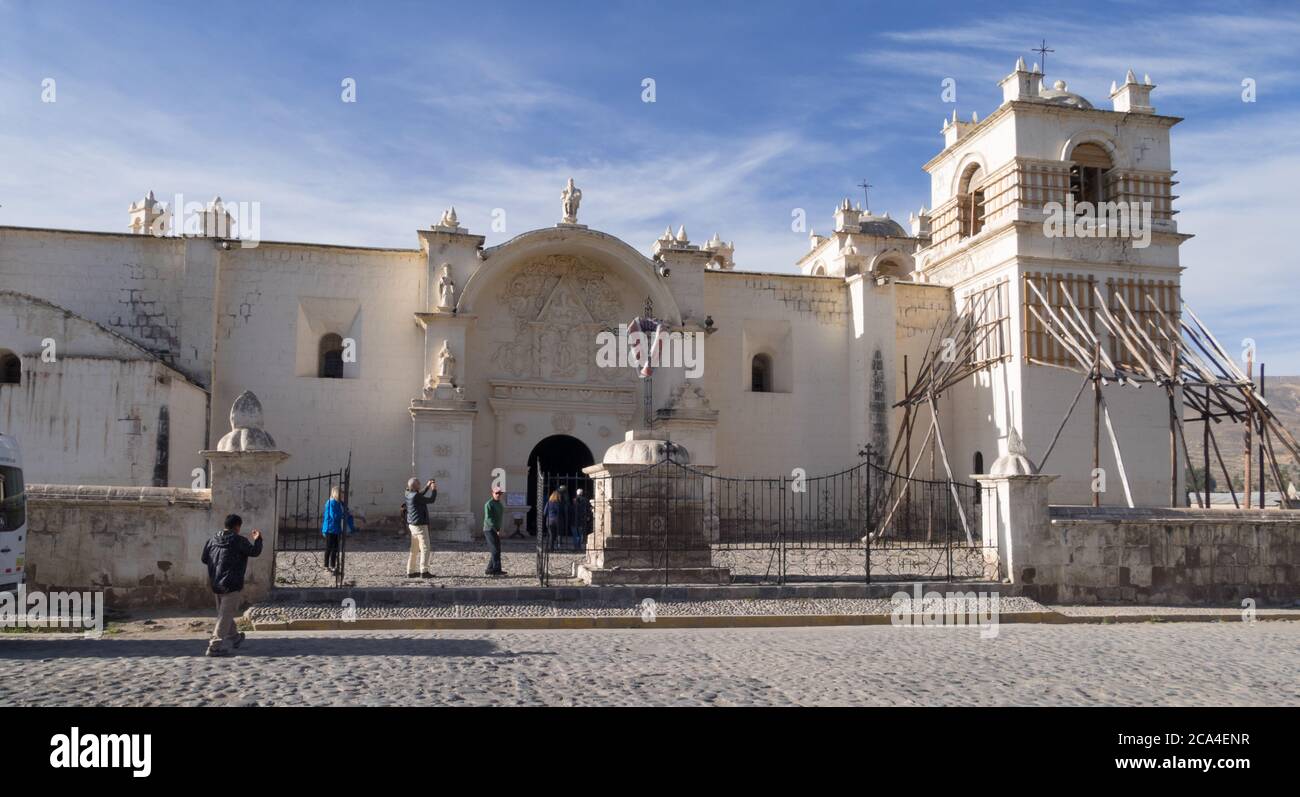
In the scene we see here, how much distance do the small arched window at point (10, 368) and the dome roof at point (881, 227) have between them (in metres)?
26.1

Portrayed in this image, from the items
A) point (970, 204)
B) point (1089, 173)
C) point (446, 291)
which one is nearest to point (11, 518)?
point (446, 291)

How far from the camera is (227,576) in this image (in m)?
9.60

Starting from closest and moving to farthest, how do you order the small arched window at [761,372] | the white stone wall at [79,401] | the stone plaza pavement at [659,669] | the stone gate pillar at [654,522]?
the stone plaza pavement at [659,669] < the stone gate pillar at [654,522] < the white stone wall at [79,401] < the small arched window at [761,372]

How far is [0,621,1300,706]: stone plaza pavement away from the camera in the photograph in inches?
300

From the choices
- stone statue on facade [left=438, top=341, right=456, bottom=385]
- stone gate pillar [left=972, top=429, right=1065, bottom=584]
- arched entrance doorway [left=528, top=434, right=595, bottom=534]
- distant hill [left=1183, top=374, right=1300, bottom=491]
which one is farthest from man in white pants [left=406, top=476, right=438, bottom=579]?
distant hill [left=1183, top=374, right=1300, bottom=491]

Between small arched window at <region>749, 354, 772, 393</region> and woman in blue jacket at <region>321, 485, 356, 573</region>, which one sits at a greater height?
small arched window at <region>749, 354, 772, 393</region>

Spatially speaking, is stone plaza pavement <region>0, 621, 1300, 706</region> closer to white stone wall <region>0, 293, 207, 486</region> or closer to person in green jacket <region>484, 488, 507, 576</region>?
person in green jacket <region>484, 488, 507, 576</region>

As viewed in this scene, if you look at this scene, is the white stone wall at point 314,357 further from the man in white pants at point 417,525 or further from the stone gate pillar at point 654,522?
the stone gate pillar at point 654,522

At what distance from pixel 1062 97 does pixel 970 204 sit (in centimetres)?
326

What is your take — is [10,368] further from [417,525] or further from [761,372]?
[761,372]

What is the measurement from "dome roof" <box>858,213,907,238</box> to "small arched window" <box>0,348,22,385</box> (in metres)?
26.1

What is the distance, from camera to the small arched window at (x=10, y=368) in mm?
19953

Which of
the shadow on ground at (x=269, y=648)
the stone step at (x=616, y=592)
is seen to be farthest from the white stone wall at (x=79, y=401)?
the shadow on ground at (x=269, y=648)

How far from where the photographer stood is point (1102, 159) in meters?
25.3
